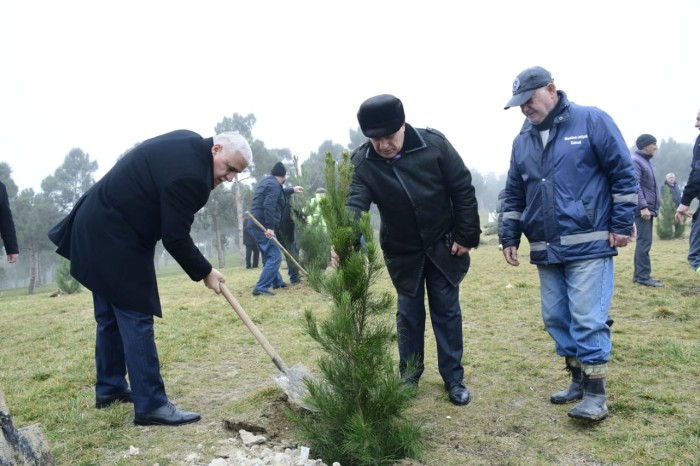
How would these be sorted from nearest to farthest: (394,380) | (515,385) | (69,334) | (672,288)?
(394,380), (515,385), (69,334), (672,288)

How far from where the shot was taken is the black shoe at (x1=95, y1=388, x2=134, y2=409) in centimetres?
379

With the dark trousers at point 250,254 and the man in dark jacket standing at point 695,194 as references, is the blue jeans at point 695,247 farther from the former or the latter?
the dark trousers at point 250,254

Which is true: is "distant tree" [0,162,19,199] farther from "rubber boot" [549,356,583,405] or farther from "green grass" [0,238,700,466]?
"rubber boot" [549,356,583,405]

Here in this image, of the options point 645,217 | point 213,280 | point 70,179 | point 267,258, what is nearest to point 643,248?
point 645,217

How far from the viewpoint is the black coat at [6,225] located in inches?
241

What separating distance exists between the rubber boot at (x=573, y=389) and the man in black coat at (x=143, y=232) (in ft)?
8.07

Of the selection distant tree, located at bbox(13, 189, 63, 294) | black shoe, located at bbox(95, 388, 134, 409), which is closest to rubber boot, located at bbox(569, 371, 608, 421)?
black shoe, located at bbox(95, 388, 134, 409)

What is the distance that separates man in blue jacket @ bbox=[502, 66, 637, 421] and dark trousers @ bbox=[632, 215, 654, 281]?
188 inches

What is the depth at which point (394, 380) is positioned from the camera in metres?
2.77

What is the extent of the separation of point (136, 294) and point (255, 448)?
4.21 ft

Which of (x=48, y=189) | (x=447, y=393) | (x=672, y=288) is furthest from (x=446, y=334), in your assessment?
(x=48, y=189)

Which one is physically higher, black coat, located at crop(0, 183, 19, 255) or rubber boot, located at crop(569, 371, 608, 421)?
black coat, located at crop(0, 183, 19, 255)

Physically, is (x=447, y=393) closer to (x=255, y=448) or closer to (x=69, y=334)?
(x=255, y=448)

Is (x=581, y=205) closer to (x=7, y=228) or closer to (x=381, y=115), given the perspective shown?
(x=381, y=115)
